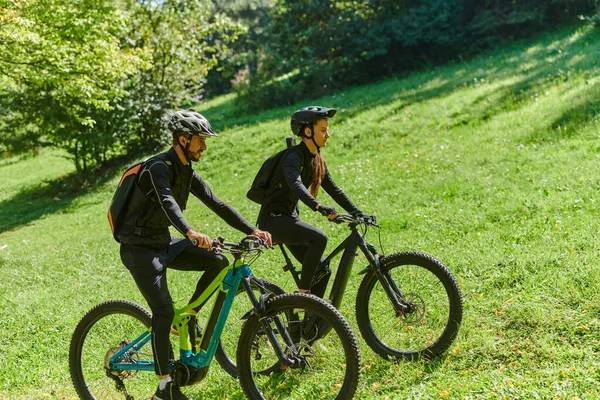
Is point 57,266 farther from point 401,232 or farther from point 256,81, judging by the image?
point 256,81

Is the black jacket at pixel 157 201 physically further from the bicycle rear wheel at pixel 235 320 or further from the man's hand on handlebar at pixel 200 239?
the bicycle rear wheel at pixel 235 320

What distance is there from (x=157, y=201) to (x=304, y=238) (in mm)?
1321

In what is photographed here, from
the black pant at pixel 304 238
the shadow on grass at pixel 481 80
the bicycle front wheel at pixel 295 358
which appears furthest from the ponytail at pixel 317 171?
the shadow on grass at pixel 481 80

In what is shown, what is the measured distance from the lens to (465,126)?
14.1 metres

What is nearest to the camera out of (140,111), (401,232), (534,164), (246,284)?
(246,284)

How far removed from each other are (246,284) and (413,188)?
6.96 m

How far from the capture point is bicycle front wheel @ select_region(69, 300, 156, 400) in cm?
476

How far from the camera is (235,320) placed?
4.81 metres

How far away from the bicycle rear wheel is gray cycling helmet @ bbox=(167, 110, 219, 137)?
1168 millimetres

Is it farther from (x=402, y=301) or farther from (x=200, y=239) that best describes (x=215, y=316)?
(x=402, y=301)

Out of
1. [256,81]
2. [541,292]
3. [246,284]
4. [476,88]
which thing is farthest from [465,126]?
[256,81]

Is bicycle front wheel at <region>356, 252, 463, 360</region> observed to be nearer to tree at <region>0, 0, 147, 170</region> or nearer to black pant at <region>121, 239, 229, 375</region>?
black pant at <region>121, 239, 229, 375</region>

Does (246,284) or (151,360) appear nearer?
(246,284)

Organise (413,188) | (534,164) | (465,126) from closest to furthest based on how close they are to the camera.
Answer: (534,164), (413,188), (465,126)
